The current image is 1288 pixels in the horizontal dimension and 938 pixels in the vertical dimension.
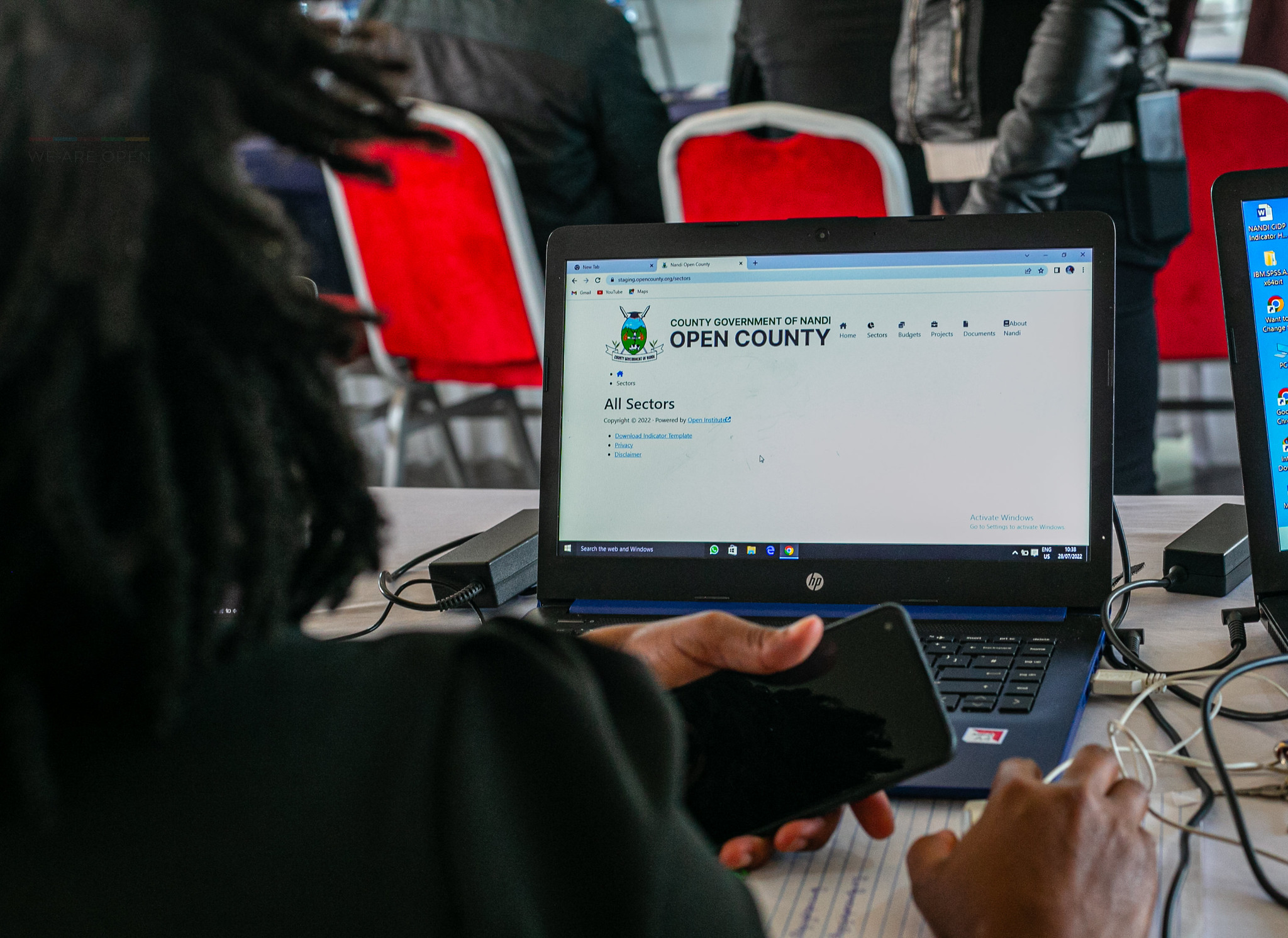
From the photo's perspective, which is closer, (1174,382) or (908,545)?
(908,545)

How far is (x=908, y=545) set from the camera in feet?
2.73

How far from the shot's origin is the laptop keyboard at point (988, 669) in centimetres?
67

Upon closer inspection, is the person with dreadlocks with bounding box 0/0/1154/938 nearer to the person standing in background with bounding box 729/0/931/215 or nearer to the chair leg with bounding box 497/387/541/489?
the person standing in background with bounding box 729/0/931/215

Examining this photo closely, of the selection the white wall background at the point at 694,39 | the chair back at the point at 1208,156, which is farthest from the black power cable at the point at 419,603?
the white wall background at the point at 694,39

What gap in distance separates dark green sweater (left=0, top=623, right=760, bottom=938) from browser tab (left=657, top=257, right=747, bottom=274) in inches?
23.9

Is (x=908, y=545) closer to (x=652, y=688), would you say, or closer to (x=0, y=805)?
(x=652, y=688)

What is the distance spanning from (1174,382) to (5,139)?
3.31 metres

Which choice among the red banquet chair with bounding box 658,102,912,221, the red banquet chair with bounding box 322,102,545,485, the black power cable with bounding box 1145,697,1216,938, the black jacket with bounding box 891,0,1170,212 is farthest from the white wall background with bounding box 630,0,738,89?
the black power cable with bounding box 1145,697,1216,938

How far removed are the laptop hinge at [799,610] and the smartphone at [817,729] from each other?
0.21 metres

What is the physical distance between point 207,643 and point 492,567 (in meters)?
0.64

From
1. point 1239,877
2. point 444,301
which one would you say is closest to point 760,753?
point 1239,877

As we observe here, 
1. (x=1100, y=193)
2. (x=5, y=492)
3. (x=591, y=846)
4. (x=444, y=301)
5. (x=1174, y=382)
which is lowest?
(x=1174, y=382)

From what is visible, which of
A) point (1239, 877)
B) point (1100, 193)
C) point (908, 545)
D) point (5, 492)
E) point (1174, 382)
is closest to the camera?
point (5, 492)

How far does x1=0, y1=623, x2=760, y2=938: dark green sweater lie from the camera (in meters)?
0.28
